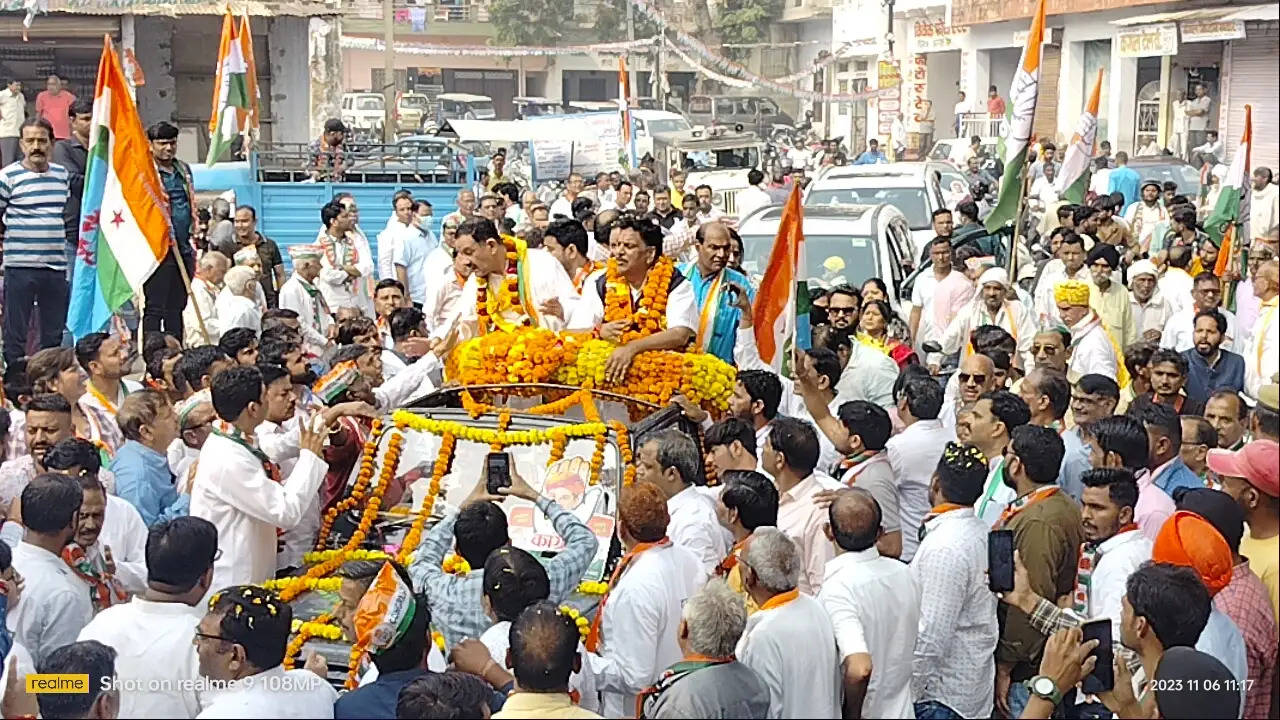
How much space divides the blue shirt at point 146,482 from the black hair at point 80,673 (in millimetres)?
2021

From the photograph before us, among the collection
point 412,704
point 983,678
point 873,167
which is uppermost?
point 873,167

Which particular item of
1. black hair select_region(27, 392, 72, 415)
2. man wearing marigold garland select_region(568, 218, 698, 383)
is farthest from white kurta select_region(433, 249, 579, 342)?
black hair select_region(27, 392, 72, 415)

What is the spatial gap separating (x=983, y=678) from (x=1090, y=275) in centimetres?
631

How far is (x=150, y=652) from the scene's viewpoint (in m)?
4.66

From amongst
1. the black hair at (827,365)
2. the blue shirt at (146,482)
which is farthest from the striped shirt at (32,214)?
the black hair at (827,365)

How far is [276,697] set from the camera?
4.28 meters

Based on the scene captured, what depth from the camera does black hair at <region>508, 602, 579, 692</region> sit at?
13.6 feet

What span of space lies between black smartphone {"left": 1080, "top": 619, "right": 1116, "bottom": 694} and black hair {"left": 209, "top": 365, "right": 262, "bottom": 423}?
321 centimetres

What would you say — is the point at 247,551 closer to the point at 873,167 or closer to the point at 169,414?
the point at 169,414

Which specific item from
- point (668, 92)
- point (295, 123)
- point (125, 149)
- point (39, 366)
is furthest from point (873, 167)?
point (668, 92)

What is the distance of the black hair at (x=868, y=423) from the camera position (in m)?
6.42

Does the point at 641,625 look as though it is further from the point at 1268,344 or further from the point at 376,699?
the point at 1268,344

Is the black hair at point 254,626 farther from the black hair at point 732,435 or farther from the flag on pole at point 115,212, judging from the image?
the flag on pole at point 115,212

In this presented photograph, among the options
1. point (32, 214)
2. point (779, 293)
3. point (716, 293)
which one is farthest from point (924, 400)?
point (32, 214)
